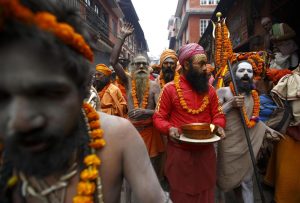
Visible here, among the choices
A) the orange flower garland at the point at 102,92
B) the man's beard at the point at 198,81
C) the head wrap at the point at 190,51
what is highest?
the head wrap at the point at 190,51

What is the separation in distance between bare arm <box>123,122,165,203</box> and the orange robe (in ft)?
12.0

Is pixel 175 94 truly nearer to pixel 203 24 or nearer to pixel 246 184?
pixel 246 184

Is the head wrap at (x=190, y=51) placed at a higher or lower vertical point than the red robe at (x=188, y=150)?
higher

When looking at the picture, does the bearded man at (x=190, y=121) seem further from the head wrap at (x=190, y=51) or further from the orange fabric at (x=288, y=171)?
the orange fabric at (x=288, y=171)

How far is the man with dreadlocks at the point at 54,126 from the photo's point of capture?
990 millimetres

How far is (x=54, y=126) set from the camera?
105 centimetres

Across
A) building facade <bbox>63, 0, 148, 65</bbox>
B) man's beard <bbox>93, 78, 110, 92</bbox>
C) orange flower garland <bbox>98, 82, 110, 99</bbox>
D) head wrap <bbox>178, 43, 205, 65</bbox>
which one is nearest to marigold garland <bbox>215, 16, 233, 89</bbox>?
→ head wrap <bbox>178, 43, 205, 65</bbox>

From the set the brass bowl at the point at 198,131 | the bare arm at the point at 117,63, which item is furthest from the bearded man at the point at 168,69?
the brass bowl at the point at 198,131

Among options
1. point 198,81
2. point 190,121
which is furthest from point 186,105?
point 198,81

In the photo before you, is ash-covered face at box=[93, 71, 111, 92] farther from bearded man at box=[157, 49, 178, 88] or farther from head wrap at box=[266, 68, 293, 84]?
head wrap at box=[266, 68, 293, 84]

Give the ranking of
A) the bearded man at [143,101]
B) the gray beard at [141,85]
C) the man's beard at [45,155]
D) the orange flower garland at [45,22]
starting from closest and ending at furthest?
the orange flower garland at [45,22], the man's beard at [45,155], the bearded man at [143,101], the gray beard at [141,85]

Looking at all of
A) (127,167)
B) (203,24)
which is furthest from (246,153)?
(203,24)

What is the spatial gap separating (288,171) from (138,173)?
306cm

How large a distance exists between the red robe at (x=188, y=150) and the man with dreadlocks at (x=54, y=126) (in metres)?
1.93
